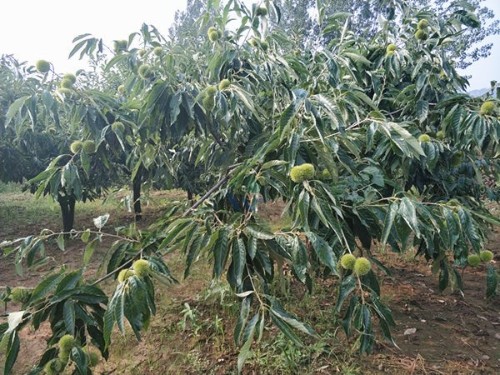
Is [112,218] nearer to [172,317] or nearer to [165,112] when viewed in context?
[172,317]

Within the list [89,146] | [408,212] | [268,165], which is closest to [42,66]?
[89,146]

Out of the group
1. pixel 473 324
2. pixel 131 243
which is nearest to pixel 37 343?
pixel 131 243

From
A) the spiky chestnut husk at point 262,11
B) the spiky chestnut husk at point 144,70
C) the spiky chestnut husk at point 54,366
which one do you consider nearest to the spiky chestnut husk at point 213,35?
the spiky chestnut husk at point 262,11

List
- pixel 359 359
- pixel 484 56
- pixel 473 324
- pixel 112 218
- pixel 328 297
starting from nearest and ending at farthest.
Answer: pixel 359 359 → pixel 473 324 → pixel 328 297 → pixel 112 218 → pixel 484 56

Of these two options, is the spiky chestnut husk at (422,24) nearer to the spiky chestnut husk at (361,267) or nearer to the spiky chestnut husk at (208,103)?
the spiky chestnut husk at (208,103)

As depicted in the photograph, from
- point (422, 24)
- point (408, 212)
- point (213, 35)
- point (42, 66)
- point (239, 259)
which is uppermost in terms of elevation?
point (422, 24)

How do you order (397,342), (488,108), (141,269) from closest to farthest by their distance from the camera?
(141,269) < (488,108) < (397,342)

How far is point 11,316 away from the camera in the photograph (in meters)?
0.74

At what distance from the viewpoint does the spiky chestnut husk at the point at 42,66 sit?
48.0 inches

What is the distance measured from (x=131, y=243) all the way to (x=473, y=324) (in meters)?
1.98

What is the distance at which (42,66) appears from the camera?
1.23 m

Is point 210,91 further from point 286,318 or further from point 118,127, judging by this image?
point 286,318

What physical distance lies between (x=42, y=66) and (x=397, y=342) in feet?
6.56

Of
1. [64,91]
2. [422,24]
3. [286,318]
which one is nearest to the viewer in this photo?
[286,318]
